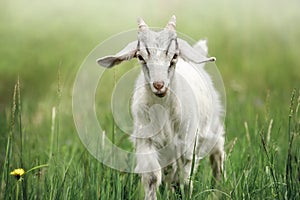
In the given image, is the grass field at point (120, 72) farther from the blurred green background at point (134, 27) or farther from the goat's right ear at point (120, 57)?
the goat's right ear at point (120, 57)

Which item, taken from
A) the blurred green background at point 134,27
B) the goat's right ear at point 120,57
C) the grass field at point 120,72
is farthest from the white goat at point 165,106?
the blurred green background at point 134,27

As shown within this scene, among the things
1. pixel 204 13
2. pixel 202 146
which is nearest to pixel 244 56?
pixel 204 13

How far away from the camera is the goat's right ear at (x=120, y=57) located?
3.56 metres

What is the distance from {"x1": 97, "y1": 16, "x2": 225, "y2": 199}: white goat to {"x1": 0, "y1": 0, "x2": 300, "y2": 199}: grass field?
→ 0.15m

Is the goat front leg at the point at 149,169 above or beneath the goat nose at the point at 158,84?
beneath

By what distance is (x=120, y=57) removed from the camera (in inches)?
141

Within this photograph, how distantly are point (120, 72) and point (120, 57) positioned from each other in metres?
4.97

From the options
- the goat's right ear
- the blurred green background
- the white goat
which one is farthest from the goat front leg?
the blurred green background

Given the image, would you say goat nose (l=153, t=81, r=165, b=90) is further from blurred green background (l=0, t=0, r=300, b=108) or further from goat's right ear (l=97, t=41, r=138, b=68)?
blurred green background (l=0, t=0, r=300, b=108)

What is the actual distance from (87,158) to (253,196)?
1.06 metres

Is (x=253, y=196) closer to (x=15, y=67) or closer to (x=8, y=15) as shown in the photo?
(x=15, y=67)

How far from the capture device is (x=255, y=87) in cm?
860

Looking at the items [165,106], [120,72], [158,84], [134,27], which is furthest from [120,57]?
[134,27]

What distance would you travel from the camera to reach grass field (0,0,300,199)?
3.68 metres
